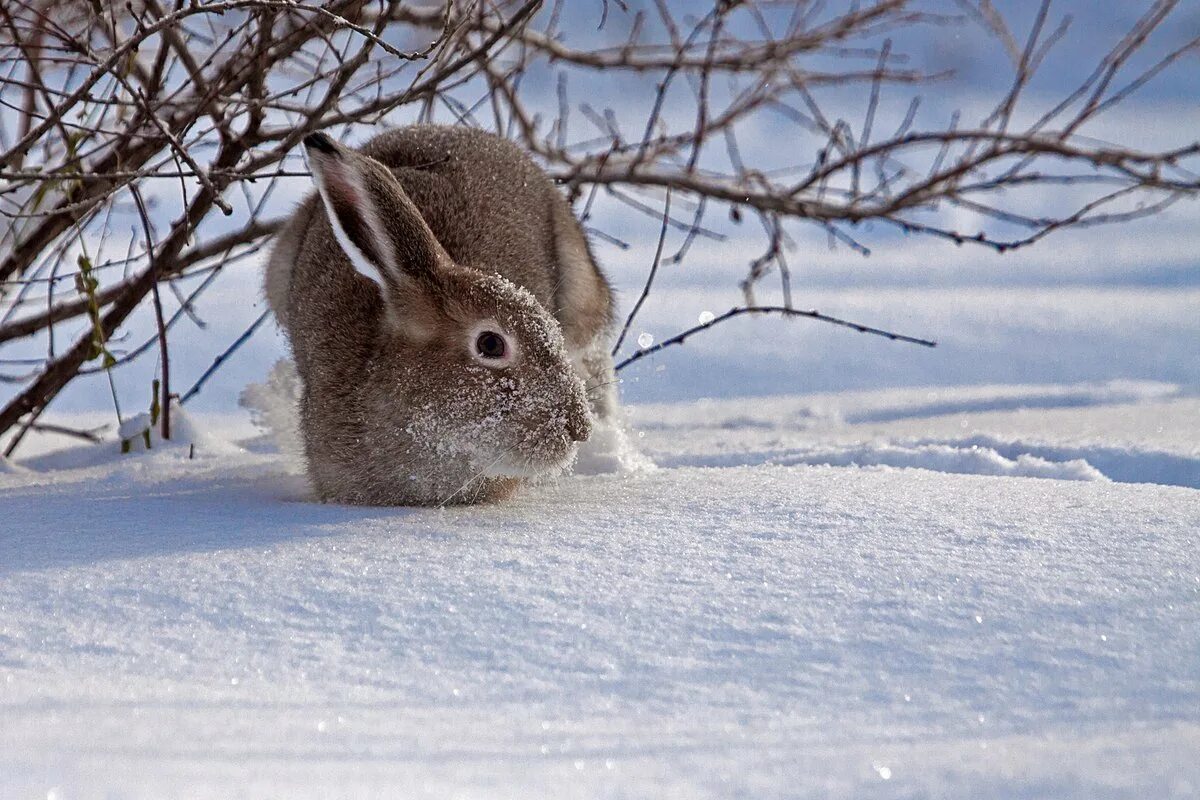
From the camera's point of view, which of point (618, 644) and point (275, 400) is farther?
point (275, 400)

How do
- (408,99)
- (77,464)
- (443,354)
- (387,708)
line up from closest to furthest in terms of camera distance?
(387,708)
(443,354)
(408,99)
(77,464)

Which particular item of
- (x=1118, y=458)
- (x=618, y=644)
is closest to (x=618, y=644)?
(x=618, y=644)

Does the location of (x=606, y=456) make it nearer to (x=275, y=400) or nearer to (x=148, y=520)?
(x=275, y=400)

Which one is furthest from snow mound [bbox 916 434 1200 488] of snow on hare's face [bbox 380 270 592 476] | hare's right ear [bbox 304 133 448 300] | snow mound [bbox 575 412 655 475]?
hare's right ear [bbox 304 133 448 300]

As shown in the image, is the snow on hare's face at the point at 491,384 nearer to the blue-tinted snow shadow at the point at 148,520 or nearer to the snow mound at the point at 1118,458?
the blue-tinted snow shadow at the point at 148,520

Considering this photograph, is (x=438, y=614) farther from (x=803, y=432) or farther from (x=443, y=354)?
(x=803, y=432)

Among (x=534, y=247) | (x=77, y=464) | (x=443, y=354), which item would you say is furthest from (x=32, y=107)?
(x=443, y=354)

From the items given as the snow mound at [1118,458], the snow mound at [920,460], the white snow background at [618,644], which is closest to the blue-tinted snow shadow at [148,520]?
the white snow background at [618,644]
